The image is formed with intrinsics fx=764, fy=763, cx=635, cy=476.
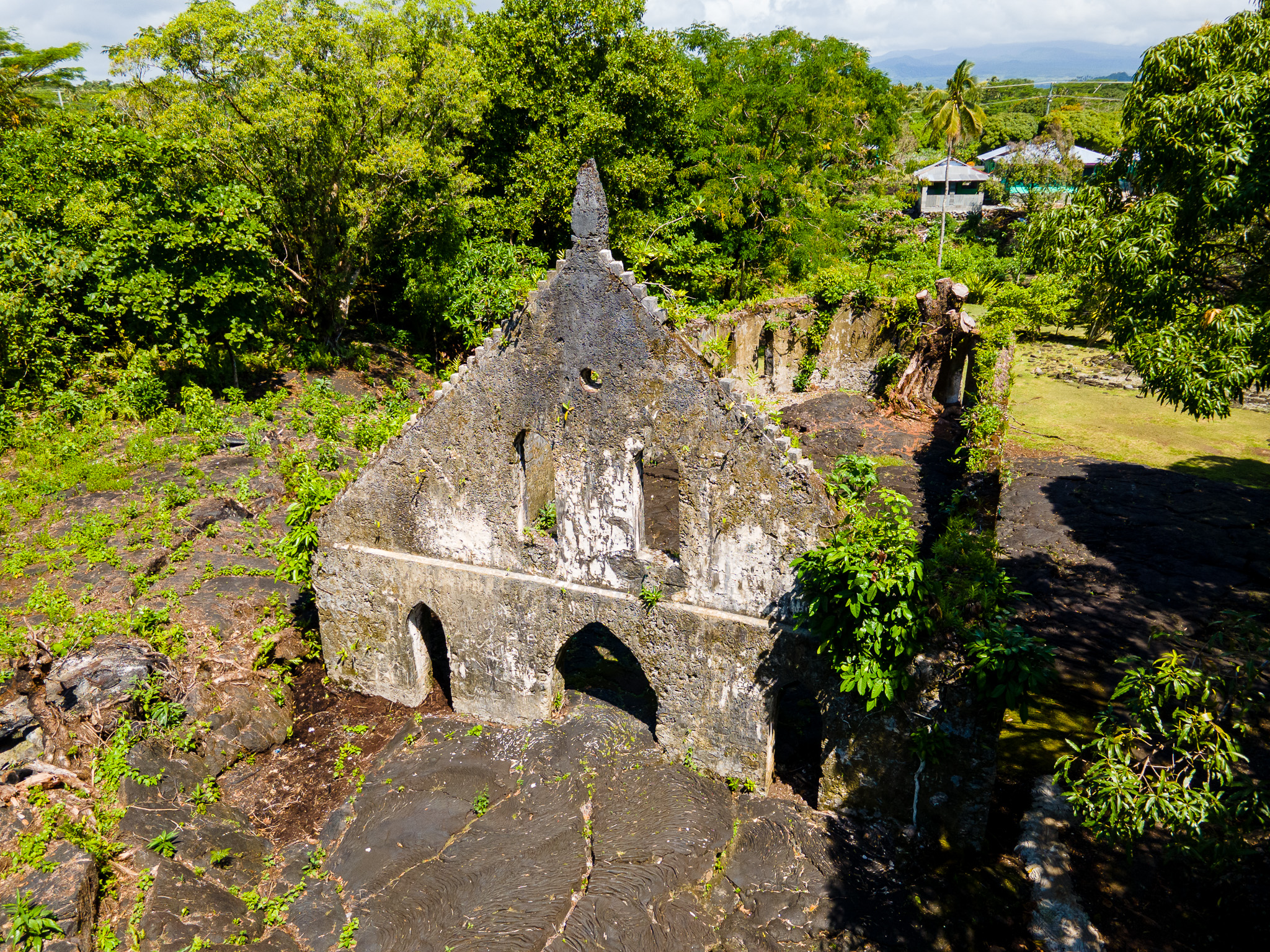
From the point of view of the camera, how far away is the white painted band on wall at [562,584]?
927 cm

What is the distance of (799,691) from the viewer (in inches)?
488

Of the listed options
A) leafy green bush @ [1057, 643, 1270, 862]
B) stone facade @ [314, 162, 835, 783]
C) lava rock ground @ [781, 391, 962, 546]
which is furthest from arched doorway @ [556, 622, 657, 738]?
lava rock ground @ [781, 391, 962, 546]

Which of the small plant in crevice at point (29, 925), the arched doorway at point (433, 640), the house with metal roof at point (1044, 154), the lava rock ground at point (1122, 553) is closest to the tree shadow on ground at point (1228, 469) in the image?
the lava rock ground at point (1122, 553)

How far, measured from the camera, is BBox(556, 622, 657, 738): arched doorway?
1133cm

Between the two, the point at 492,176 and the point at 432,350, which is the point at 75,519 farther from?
the point at 492,176

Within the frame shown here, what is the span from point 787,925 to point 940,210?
53.2 meters

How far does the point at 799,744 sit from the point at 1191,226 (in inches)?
343

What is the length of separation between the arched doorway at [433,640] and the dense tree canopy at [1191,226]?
34.0 feet

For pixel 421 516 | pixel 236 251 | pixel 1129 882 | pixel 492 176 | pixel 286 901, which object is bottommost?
pixel 286 901

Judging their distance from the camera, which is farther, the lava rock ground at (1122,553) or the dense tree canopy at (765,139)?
the dense tree canopy at (765,139)

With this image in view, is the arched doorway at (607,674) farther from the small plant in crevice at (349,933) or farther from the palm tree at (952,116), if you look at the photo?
the palm tree at (952,116)

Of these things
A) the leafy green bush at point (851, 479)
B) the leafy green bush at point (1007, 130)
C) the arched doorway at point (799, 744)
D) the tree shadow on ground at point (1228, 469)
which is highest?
the leafy green bush at point (1007, 130)

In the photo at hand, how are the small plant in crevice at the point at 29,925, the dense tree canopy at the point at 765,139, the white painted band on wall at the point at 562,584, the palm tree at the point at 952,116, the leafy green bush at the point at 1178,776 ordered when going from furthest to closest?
the palm tree at the point at 952,116 → the dense tree canopy at the point at 765,139 → the white painted band on wall at the point at 562,584 → the small plant in crevice at the point at 29,925 → the leafy green bush at the point at 1178,776

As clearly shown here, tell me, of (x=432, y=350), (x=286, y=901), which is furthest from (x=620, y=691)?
(x=432, y=350)
